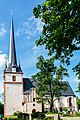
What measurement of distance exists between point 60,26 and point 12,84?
2281 inches

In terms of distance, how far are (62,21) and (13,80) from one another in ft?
192

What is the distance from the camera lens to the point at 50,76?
175ft

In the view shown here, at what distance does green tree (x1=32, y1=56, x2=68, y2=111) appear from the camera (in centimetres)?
5253

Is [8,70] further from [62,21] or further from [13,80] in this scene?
[62,21]

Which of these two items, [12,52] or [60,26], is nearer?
[60,26]

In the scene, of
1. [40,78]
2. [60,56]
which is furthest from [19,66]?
[60,56]

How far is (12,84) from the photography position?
69.4 meters

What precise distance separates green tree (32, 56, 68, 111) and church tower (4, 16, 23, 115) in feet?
41.1

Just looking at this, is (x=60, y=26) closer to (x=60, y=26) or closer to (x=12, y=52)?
(x=60, y=26)

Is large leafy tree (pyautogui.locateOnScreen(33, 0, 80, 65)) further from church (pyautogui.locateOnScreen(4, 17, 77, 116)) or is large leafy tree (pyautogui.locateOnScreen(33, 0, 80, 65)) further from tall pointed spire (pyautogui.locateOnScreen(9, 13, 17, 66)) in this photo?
tall pointed spire (pyautogui.locateOnScreen(9, 13, 17, 66))

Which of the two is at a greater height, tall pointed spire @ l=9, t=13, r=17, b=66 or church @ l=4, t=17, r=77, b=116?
tall pointed spire @ l=9, t=13, r=17, b=66

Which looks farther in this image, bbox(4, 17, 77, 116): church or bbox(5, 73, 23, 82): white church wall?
bbox(5, 73, 23, 82): white church wall

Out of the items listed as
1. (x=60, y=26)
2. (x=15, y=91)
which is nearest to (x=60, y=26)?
(x=60, y=26)

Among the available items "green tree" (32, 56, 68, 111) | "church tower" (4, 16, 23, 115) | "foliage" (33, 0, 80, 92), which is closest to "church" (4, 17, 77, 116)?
"church tower" (4, 16, 23, 115)
